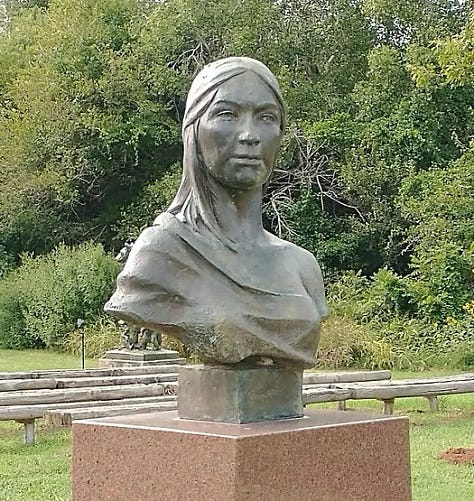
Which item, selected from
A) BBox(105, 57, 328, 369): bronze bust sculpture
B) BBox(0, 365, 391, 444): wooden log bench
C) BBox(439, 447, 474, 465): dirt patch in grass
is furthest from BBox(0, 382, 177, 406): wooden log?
BBox(105, 57, 328, 369): bronze bust sculpture

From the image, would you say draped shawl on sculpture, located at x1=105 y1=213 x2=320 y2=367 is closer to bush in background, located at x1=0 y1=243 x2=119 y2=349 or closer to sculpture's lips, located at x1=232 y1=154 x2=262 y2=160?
sculpture's lips, located at x1=232 y1=154 x2=262 y2=160

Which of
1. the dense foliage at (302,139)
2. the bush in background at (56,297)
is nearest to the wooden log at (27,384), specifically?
the dense foliage at (302,139)

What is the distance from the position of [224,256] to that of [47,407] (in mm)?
6468

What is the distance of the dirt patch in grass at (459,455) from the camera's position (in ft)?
32.7

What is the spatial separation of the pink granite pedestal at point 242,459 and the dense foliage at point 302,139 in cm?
1589

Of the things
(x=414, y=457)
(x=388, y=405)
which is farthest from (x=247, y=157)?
(x=388, y=405)

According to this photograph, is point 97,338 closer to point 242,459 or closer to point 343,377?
point 343,377

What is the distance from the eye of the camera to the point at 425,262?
859 inches

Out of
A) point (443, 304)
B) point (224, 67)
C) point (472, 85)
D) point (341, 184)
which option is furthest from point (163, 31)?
point (224, 67)

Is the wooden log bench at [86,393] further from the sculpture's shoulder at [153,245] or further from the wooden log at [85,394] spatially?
the sculpture's shoulder at [153,245]

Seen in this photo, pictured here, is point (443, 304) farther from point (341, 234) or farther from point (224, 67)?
point (224, 67)

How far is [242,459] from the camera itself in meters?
4.42

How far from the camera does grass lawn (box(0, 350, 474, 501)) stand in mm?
8656

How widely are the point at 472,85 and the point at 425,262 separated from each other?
4128 millimetres
